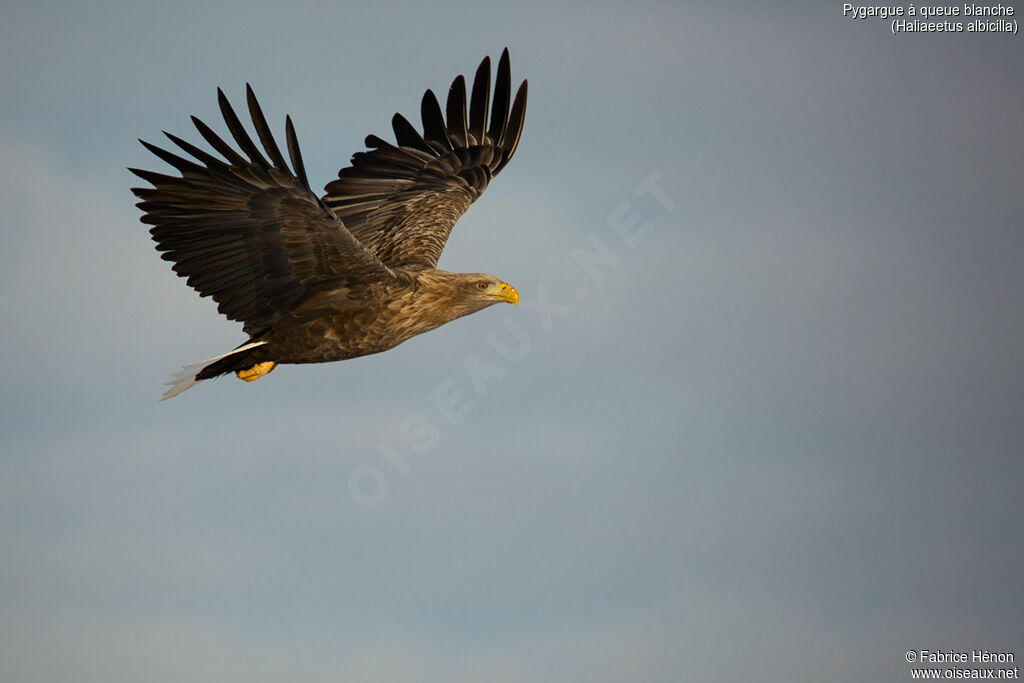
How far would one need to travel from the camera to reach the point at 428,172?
45.5 feet

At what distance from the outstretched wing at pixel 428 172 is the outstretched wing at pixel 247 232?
1.99 m

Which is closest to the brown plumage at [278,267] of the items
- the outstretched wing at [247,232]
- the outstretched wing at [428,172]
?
the outstretched wing at [247,232]

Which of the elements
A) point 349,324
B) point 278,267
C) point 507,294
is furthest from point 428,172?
point 278,267

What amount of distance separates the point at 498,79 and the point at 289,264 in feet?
16.5

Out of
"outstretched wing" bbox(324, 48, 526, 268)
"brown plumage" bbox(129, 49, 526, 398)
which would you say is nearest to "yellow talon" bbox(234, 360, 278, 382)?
"brown plumage" bbox(129, 49, 526, 398)

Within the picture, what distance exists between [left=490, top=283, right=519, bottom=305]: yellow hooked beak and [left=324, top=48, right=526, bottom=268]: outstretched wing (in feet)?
3.69

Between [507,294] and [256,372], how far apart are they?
234cm

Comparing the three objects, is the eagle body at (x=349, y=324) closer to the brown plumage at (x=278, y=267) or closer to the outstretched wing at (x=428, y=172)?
the brown plumage at (x=278, y=267)

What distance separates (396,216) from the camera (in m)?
12.9

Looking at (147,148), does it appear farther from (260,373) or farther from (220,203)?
(260,373)

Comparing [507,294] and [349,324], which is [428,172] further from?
[349,324]

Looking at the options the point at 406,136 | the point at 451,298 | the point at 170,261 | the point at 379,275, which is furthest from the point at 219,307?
the point at 406,136

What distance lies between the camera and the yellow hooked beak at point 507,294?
11031 millimetres

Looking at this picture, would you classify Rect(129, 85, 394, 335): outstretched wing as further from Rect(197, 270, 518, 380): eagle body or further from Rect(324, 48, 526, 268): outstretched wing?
Rect(324, 48, 526, 268): outstretched wing
